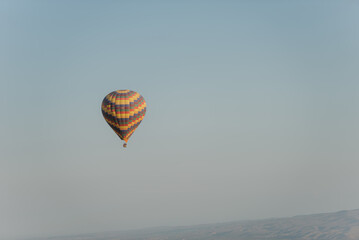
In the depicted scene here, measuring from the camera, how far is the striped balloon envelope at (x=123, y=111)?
97375 millimetres

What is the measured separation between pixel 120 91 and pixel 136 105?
4.61 meters

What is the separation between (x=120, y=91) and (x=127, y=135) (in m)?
9.63

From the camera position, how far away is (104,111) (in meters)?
99.9

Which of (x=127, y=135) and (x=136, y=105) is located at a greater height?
(x=136, y=105)

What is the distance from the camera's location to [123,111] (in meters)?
97.4

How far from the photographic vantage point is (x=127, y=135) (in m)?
99.4

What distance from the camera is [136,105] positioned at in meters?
99.1

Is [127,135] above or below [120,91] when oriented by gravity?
below

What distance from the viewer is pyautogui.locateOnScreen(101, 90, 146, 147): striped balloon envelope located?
97.4 metres

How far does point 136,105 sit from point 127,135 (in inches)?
267

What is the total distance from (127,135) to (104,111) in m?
7.28

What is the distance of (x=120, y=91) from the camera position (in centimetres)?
9925
